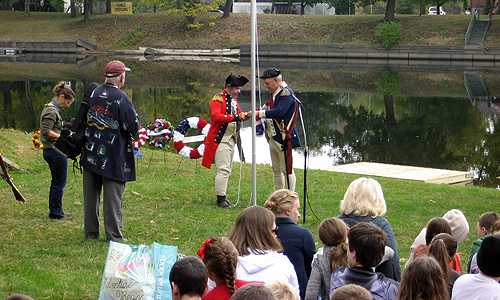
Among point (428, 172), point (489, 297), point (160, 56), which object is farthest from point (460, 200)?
point (160, 56)

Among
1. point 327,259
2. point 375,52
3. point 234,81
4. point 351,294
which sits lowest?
point 327,259

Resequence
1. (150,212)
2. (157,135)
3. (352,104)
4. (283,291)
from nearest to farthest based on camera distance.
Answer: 1. (283,291)
2. (150,212)
3. (157,135)
4. (352,104)

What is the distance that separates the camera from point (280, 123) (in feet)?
26.0

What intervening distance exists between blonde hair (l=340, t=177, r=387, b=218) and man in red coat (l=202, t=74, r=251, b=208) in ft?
12.3

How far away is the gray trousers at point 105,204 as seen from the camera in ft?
19.2

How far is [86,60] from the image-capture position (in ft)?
149

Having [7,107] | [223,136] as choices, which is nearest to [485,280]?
[223,136]

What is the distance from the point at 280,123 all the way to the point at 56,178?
10.1 feet

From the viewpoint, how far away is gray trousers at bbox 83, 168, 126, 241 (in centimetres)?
586

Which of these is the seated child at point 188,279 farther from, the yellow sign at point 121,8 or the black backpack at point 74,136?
the yellow sign at point 121,8

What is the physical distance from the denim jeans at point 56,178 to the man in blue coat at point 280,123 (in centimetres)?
262

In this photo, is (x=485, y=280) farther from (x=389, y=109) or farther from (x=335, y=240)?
(x=389, y=109)

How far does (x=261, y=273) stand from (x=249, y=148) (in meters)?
13.1

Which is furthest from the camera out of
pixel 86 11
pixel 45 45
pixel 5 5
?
pixel 5 5
